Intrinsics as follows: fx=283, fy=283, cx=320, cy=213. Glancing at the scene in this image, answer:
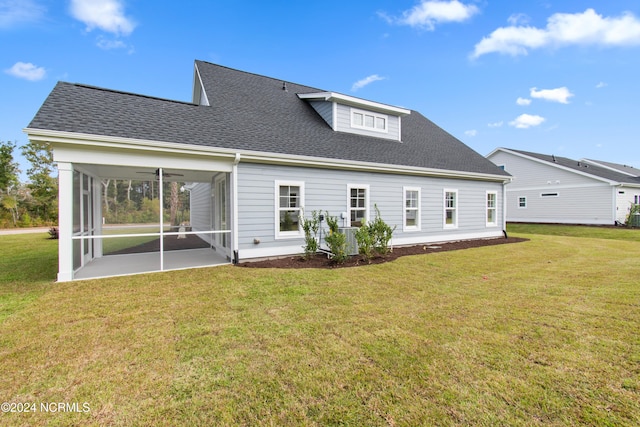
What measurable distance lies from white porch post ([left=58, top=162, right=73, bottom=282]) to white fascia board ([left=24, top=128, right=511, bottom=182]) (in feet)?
1.85

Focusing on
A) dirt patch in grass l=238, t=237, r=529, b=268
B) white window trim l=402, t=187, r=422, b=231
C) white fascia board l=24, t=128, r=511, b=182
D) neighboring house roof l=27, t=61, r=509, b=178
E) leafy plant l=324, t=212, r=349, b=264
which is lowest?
dirt patch in grass l=238, t=237, r=529, b=268

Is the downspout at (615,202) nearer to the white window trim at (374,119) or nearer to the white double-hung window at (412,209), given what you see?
the white double-hung window at (412,209)

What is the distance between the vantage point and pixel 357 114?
1070cm

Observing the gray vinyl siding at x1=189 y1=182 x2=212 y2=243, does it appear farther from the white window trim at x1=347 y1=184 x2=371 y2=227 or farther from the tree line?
the tree line

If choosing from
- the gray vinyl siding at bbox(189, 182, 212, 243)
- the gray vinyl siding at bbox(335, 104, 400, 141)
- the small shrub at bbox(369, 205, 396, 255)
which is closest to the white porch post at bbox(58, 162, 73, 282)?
the gray vinyl siding at bbox(189, 182, 212, 243)

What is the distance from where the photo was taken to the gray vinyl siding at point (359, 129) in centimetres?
1029

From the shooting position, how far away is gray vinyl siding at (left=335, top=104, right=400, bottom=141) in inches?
405

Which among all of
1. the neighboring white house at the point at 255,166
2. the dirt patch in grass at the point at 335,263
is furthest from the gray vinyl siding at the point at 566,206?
the dirt patch in grass at the point at 335,263

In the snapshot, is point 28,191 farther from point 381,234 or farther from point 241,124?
point 381,234

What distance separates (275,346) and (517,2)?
14.1 m

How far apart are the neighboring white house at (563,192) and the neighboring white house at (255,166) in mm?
11218

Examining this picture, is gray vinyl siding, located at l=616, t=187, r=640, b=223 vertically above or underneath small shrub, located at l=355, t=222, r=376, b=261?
above

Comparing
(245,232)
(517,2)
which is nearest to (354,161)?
(245,232)

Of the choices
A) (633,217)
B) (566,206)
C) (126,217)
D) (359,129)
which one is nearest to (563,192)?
(566,206)
